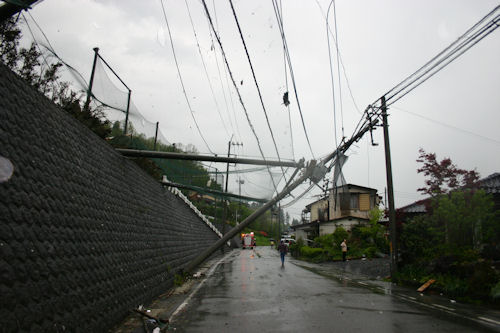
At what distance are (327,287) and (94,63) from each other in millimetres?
10786

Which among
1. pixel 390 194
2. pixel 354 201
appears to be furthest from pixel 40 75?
pixel 354 201

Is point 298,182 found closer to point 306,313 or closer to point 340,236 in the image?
point 306,313

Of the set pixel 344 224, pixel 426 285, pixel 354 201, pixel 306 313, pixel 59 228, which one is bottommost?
pixel 306 313

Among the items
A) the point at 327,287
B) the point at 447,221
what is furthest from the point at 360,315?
the point at 447,221

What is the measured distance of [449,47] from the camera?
29.3 ft

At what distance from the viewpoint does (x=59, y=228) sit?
186 inches

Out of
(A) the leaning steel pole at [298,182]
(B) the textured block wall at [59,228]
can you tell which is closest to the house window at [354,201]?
(A) the leaning steel pole at [298,182]

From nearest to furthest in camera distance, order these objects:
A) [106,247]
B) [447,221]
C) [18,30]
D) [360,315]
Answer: [106,247]
[360,315]
[18,30]
[447,221]

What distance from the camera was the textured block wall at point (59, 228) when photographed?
3789mm

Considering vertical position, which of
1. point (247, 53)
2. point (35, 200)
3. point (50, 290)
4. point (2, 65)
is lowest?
point (50, 290)

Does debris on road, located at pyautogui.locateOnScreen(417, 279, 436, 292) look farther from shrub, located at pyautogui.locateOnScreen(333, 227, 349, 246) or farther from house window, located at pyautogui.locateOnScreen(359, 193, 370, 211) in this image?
house window, located at pyautogui.locateOnScreen(359, 193, 370, 211)

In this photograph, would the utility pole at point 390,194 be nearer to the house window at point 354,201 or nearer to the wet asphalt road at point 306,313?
the wet asphalt road at point 306,313

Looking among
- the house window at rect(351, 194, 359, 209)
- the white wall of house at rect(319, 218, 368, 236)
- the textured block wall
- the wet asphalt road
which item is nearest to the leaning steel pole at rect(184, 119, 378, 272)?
the wet asphalt road

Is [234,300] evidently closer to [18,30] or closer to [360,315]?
[360,315]
